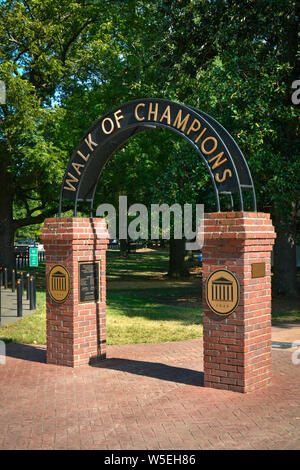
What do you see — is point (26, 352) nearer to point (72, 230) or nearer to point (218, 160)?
point (72, 230)

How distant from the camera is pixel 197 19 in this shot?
17.1 meters

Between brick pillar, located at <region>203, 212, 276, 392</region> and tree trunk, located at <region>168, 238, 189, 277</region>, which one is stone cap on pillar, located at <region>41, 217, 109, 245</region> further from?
tree trunk, located at <region>168, 238, 189, 277</region>

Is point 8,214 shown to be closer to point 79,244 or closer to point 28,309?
point 28,309

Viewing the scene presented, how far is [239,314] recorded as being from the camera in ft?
23.3

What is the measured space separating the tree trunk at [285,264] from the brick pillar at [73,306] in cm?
1054

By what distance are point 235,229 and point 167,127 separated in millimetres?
2052

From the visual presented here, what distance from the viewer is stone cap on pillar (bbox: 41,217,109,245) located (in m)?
8.53

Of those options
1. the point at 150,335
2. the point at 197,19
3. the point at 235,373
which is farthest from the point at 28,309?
the point at 197,19

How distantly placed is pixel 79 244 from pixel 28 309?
7.33 m

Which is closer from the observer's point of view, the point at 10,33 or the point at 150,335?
the point at 150,335

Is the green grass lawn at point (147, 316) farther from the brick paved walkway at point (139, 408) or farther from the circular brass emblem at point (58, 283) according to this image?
the circular brass emblem at point (58, 283)

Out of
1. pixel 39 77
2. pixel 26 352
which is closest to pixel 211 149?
pixel 26 352

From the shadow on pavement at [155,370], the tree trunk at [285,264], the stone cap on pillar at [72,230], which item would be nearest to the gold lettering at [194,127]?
the stone cap on pillar at [72,230]

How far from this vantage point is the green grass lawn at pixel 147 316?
11359 millimetres
